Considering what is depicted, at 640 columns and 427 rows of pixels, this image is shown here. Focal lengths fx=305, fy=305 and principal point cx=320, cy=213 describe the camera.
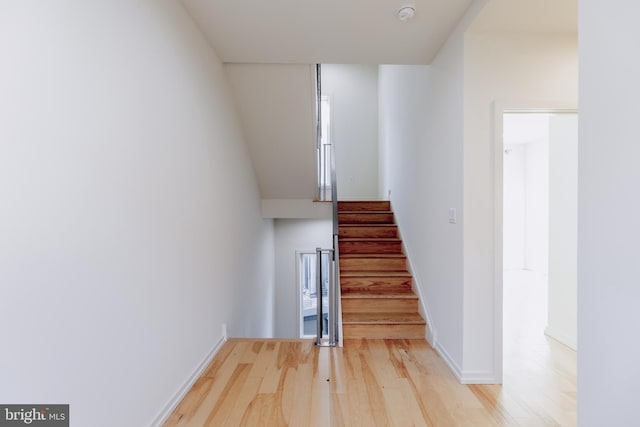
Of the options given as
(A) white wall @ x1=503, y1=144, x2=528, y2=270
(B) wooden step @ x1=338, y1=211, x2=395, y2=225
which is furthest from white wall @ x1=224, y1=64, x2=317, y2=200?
(A) white wall @ x1=503, y1=144, x2=528, y2=270

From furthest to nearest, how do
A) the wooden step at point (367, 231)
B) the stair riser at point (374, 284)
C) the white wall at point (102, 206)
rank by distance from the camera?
the wooden step at point (367, 231) < the stair riser at point (374, 284) < the white wall at point (102, 206)

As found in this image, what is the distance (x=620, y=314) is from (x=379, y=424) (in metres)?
1.28

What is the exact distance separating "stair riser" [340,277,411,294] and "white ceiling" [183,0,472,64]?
2.23 m

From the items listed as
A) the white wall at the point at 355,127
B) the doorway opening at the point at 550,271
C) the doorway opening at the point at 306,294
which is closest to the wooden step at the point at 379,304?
the doorway opening at the point at 550,271

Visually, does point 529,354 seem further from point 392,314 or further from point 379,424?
point 379,424

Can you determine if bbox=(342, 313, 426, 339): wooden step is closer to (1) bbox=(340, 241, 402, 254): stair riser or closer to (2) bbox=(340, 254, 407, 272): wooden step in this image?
(2) bbox=(340, 254, 407, 272): wooden step

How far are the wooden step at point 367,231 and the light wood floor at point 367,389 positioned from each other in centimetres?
177

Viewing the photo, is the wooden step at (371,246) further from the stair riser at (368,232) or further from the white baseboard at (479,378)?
the white baseboard at (479,378)

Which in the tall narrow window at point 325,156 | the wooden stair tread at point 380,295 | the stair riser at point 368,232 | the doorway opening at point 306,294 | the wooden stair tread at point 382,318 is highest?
the tall narrow window at point 325,156

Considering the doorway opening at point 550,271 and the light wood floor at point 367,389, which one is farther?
the doorway opening at point 550,271

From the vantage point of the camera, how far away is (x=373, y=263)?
12.4 ft

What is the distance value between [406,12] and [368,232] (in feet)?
9.34

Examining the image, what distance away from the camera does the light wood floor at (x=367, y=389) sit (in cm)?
177

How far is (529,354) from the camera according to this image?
8.78 feet
